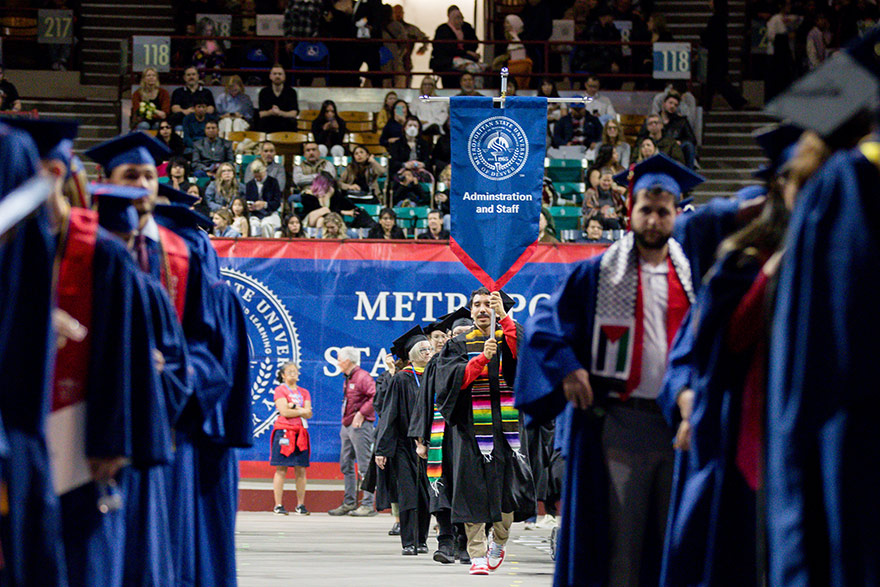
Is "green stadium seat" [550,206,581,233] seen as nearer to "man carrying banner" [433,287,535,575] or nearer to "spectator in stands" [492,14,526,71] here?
"spectator in stands" [492,14,526,71]

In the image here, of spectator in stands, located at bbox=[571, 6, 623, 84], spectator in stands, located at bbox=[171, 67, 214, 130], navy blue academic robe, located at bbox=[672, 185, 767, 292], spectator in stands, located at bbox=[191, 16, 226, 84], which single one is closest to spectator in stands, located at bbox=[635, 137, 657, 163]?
spectator in stands, located at bbox=[571, 6, 623, 84]

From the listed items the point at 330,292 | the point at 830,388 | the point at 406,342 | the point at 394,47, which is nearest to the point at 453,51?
the point at 394,47

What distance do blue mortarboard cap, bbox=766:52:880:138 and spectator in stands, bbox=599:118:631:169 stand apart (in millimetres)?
15968

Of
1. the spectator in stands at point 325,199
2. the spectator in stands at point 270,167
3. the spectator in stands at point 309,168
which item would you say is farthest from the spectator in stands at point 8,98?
the spectator in stands at point 325,199

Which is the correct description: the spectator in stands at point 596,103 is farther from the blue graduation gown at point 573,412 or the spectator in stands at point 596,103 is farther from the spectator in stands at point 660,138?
the blue graduation gown at point 573,412

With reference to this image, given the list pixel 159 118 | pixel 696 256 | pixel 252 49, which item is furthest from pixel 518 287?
pixel 696 256

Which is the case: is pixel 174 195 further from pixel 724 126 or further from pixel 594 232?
pixel 724 126

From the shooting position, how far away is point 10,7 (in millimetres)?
24812

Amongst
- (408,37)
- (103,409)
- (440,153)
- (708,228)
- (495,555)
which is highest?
(408,37)

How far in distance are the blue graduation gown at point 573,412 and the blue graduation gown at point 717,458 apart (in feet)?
3.46

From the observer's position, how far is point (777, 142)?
5301 mm

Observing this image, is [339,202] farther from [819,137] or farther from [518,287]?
[819,137]

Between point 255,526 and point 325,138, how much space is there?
733 centimetres

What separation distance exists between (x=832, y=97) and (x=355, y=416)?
12624 mm
